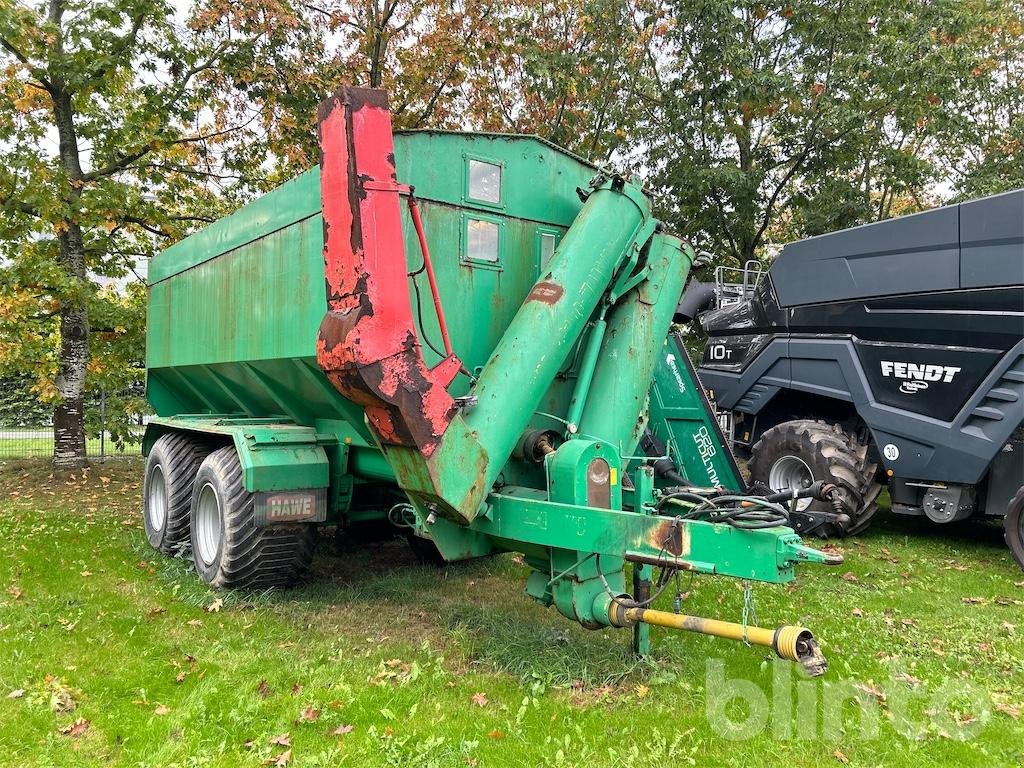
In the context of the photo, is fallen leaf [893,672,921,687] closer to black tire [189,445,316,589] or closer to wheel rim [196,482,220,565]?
black tire [189,445,316,589]

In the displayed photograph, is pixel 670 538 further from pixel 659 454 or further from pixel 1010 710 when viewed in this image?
pixel 659 454

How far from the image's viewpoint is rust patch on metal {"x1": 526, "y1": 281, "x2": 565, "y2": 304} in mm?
4555

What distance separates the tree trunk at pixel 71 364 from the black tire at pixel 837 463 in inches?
420

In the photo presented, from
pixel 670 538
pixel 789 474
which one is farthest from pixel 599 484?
pixel 789 474

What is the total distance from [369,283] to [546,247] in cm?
176

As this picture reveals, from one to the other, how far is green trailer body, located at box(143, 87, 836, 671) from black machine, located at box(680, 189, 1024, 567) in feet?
8.36

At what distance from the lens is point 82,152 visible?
13.1 m

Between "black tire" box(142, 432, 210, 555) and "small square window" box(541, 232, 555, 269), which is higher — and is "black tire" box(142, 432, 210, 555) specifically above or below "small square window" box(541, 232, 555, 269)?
below

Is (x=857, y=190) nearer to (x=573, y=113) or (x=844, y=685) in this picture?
(x=573, y=113)

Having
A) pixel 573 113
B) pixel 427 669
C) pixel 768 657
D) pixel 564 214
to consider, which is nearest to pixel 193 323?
pixel 564 214

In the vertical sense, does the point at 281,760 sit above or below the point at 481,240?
below

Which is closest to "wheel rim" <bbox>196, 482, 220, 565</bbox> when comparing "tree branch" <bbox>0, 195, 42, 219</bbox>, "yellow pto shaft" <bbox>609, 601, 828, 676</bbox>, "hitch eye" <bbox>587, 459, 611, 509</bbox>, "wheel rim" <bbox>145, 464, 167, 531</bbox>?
"wheel rim" <bbox>145, 464, 167, 531</bbox>

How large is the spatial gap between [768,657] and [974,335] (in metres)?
3.98

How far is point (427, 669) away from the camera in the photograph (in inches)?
172
